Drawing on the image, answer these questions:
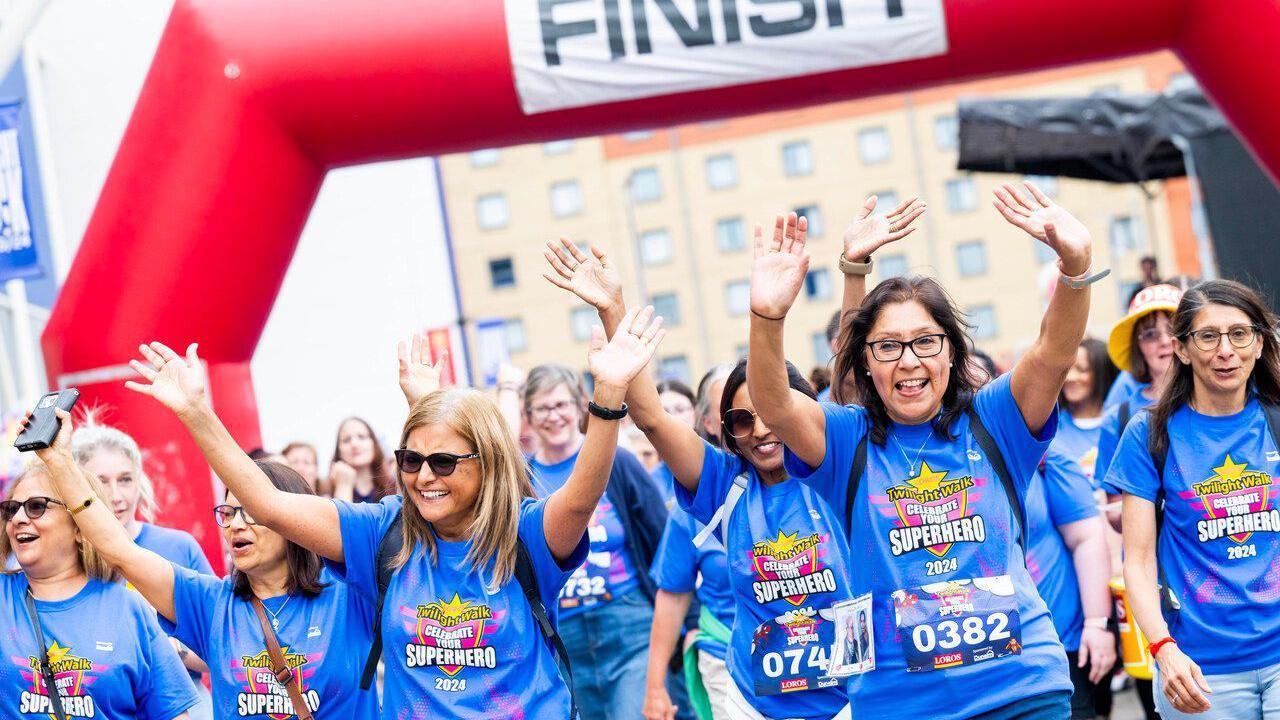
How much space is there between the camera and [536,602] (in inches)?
139

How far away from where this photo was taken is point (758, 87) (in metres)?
6.68

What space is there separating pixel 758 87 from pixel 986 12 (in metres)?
1.08

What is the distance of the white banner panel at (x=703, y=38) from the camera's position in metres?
6.46

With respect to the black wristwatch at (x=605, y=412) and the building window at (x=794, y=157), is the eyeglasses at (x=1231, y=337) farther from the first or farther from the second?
the building window at (x=794, y=157)

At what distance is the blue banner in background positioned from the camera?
7246mm

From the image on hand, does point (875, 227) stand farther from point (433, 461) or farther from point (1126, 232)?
point (1126, 232)

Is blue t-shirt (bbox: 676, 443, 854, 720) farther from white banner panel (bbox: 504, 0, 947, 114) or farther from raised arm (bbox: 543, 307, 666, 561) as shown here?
white banner panel (bbox: 504, 0, 947, 114)

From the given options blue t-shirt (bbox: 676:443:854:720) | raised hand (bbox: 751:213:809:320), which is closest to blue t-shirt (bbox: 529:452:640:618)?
blue t-shirt (bbox: 676:443:854:720)

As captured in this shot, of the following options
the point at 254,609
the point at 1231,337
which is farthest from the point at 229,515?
the point at 1231,337

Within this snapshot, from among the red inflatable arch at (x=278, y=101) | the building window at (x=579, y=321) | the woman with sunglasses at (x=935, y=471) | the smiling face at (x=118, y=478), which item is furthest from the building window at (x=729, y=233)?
the woman with sunglasses at (x=935, y=471)

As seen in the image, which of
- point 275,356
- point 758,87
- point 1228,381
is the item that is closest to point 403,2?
point 758,87

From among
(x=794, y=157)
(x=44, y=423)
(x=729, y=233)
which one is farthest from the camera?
(x=794, y=157)

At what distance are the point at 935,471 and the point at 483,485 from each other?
3.70 ft

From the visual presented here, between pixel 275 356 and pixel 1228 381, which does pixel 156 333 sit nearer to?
pixel 275 356
